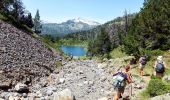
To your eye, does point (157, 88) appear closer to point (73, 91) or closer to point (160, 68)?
point (160, 68)

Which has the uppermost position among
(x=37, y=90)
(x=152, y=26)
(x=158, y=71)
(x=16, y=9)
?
(x=16, y=9)

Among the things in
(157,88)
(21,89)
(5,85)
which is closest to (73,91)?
(21,89)

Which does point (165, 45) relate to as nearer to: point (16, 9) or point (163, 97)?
point (163, 97)

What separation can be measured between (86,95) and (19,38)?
3010cm

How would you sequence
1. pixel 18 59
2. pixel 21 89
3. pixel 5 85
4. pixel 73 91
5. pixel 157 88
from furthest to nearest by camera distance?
pixel 18 59, pixel 5 85, pixel 21 89, pixel 73 91, pixel 157 88

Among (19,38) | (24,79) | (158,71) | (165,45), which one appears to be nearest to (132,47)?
(165,45)

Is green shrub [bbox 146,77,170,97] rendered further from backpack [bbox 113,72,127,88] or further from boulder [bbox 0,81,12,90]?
boulder [bbox 0,81,12,90]

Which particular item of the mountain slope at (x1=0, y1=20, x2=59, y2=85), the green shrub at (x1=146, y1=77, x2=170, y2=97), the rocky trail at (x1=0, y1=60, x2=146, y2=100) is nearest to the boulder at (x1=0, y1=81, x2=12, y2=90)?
the mountain slope at (x1=0, y1=20, x2=59, y2=85)

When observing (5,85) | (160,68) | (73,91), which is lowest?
(73,91)

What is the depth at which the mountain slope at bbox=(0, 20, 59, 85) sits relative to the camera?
37.8 metres

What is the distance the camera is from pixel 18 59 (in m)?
44.6

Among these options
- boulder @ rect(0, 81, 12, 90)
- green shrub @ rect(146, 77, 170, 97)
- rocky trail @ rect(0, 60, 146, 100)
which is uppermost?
green shrub @ rect(146, 77, 170, 97)

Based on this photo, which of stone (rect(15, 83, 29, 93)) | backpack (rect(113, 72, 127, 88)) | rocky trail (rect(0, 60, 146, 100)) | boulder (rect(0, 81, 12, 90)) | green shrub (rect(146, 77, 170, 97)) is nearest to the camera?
backpack (rect(113, 72, 127, 88))

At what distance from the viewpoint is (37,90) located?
33.7m
